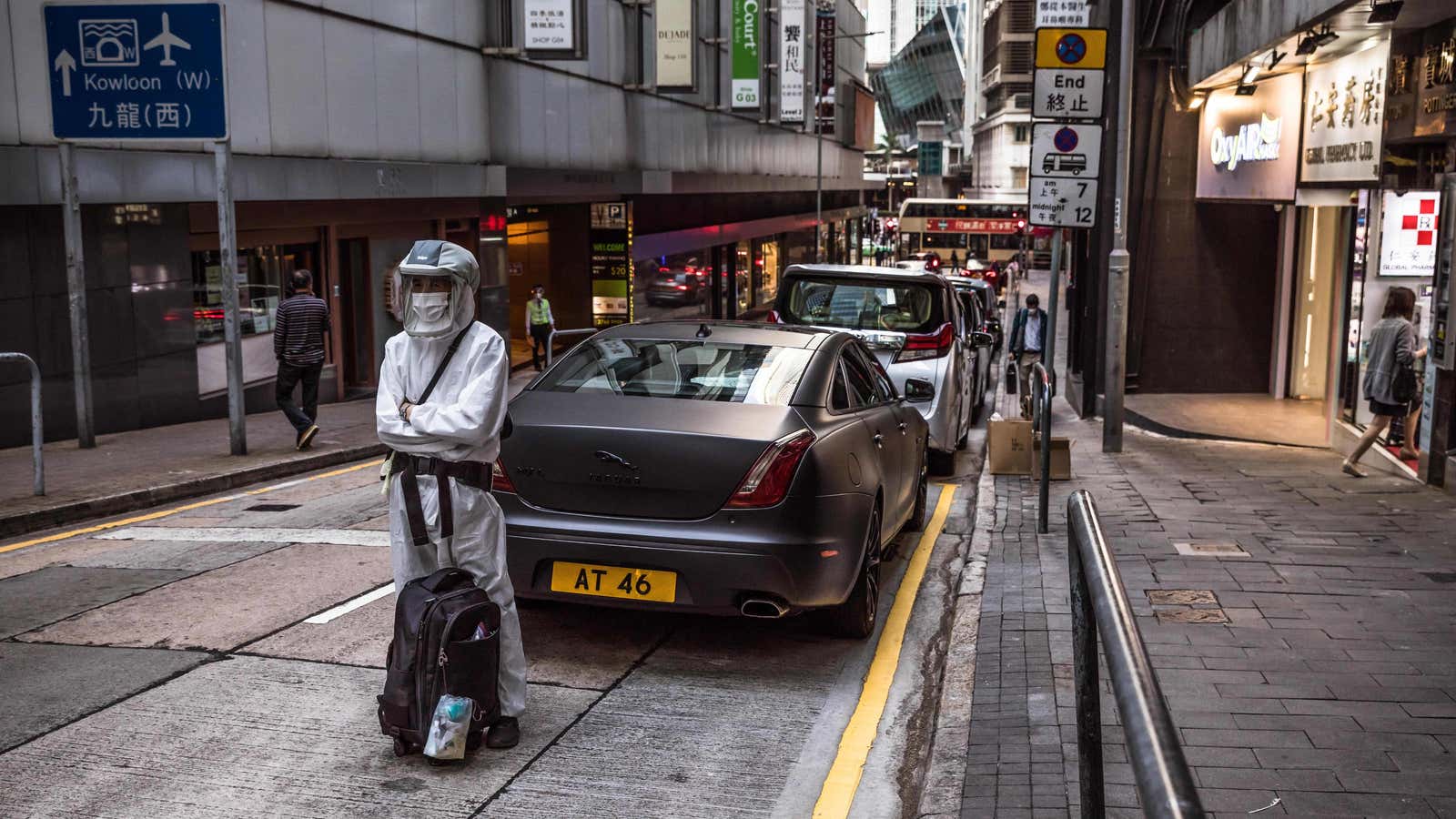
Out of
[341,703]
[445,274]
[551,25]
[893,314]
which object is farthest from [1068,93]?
[551,25]

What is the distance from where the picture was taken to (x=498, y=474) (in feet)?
20.8

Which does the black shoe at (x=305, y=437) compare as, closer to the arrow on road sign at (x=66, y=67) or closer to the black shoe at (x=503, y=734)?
the arrow on road sign at (x=66, y=67)

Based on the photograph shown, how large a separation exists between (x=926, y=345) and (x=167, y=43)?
24.3 feet

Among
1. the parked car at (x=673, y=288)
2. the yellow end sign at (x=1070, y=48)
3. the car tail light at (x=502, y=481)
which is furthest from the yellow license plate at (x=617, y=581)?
the parked car at (x=673, y=288)

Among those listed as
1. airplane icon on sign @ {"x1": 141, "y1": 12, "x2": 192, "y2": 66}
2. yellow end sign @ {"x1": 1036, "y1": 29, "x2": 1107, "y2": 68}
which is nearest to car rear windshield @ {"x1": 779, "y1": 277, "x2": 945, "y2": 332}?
yellow end sign @ {"x1": 1036, "y1": 29, "x2": 1107, "y2": 68}

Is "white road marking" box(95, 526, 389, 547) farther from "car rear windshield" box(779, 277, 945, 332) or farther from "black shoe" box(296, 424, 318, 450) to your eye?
"car rear windshield" box(779, 277, 945, 332)

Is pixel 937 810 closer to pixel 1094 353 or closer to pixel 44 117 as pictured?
pixel 44 117

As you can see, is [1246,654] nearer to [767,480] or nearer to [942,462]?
[767,480]

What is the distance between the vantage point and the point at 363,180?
19.4 metres

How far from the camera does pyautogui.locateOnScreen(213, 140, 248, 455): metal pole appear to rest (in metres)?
13.0

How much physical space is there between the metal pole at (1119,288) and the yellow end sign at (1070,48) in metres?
0.55

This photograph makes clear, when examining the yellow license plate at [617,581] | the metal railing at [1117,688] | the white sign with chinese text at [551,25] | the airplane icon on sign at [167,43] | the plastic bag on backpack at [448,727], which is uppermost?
the white sign with chinese text at [551,25]

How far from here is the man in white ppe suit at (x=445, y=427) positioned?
194 inches

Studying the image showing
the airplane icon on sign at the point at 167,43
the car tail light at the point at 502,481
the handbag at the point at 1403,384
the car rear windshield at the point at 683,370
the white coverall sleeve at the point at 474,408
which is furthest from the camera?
the airplane icon on sign at the point at 167,43
